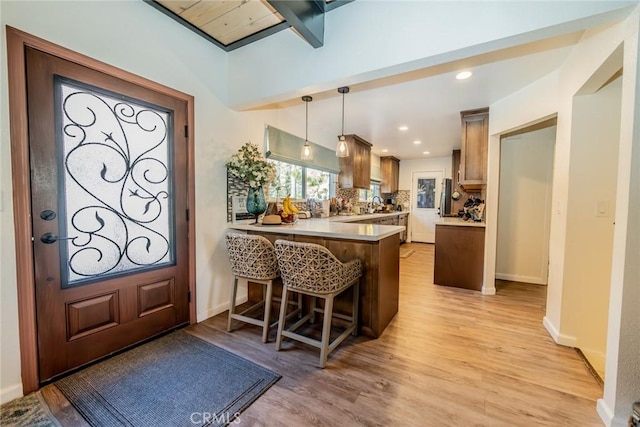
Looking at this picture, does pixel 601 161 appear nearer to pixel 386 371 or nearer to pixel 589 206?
pixel 589 206

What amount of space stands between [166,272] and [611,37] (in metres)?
3.42

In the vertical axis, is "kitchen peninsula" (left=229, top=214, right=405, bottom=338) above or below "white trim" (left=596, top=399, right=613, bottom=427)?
above

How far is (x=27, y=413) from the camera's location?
140 cm

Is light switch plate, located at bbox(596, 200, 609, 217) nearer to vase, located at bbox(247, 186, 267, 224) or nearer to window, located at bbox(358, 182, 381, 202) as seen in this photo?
vase, located at bbox(247, 186, 267, 224)

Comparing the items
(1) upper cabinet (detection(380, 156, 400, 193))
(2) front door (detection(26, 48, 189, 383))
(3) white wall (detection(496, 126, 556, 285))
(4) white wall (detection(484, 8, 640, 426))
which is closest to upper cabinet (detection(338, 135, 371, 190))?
(1) upper cabinet (detection(380, 156, 400, 193))

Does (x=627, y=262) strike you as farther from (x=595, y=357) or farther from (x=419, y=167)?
(x=419, y=167)

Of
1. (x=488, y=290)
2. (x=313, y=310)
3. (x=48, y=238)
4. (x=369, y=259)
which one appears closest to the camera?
(x=48, y=238)

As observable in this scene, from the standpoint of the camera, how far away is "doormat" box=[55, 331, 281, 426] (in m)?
1.40

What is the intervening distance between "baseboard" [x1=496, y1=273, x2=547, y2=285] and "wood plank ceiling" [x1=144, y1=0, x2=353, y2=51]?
4.12 m

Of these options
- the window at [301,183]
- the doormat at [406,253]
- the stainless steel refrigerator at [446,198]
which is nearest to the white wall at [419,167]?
the stainless steel refrigerator at [446,198]

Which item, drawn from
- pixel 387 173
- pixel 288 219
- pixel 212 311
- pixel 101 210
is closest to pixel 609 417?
pixel 288 219

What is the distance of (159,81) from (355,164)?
3551 millimetres

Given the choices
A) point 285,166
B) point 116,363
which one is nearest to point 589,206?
point 285,166

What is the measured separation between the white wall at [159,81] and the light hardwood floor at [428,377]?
1.29ft
